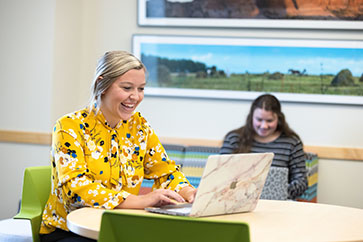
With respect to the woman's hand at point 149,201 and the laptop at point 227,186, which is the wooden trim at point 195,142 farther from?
the woman's hand at point 149,201

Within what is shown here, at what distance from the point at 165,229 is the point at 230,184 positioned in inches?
18.3

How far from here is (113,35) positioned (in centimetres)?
477

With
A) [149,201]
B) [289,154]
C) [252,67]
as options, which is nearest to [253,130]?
[289,154]

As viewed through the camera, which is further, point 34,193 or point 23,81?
point 23,81

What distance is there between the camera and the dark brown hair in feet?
13.2

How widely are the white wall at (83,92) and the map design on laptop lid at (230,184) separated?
2.18m

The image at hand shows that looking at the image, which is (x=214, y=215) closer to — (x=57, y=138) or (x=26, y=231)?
(x=57, y=138)

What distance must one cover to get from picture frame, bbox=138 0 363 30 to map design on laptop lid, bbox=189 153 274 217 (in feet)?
7.57

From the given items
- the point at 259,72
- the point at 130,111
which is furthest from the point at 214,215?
the point at 259,72

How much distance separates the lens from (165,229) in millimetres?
1717

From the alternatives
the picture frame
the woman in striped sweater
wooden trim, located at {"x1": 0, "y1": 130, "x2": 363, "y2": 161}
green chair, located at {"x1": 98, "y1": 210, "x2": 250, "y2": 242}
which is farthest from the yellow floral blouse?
the picture frame

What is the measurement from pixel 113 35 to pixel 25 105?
2.93 feet

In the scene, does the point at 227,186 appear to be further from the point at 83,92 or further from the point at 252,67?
the point at 83,92

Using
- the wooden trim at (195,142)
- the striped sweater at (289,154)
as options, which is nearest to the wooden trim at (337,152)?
the wooden trim at (195,142)
